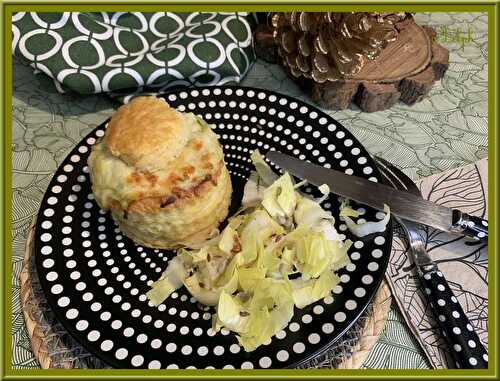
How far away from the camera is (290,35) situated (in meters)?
2.25

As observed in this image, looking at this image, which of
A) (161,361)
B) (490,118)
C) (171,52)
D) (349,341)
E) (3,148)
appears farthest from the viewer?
(171,52)

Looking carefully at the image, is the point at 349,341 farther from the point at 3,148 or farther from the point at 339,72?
the point at 3,148

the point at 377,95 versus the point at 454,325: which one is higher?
the point at 377,95

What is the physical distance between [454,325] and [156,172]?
1085mm

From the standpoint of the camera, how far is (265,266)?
1551 millimetres

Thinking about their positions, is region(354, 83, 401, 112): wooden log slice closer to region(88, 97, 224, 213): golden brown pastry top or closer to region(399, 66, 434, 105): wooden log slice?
region(399, 66, 434, 105): wooden log slice

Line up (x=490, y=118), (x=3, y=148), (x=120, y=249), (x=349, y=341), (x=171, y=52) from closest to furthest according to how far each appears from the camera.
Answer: (x=349, y=341) < (x=120, y=249) < (x=3, y=148) < (x=490, y=118) < (x=171, y=52)

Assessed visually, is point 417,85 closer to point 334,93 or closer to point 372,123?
point 372,123

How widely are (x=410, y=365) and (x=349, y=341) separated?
0.81 ft

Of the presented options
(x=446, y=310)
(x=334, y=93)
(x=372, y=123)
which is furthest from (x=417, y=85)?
(x=446, y=310)

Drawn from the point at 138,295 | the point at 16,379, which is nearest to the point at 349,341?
the point at 138,295

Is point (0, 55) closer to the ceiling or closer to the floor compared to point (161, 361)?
closer to the ceiling

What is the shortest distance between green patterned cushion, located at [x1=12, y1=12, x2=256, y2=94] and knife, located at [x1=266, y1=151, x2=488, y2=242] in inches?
33.8

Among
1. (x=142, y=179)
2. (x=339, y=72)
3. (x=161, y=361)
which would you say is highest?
(x=339, y=72)
